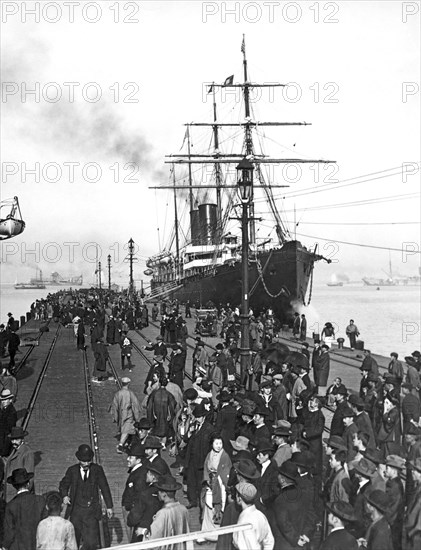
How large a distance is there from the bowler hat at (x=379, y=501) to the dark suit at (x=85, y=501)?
2.92m

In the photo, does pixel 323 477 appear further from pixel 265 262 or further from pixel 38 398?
pixel 265 262

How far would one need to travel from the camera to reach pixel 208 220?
61.7 metres

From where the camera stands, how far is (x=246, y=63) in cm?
4259

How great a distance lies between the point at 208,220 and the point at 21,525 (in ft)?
186

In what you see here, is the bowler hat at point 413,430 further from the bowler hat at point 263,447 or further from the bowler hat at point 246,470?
the bowler hat at point 246,470

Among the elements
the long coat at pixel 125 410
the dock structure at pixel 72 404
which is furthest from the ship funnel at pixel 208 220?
the long coat at pixel 125 410

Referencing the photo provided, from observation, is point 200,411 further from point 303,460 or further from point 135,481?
point 303,460

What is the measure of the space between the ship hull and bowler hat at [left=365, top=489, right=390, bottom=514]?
35.1 metres

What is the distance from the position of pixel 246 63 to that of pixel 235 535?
41.9m

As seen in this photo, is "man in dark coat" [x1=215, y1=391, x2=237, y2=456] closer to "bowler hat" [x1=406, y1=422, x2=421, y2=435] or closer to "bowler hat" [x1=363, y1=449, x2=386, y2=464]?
"bowler hat" [x1=406, y1=422, x2=421, y2=435]

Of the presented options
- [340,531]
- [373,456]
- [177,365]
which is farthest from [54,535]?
[177,365]

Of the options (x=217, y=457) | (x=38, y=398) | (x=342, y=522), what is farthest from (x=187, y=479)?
(x=38, y=398)

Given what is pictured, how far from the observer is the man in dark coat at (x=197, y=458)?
7.79 meters

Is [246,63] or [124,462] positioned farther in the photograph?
[246,63]
